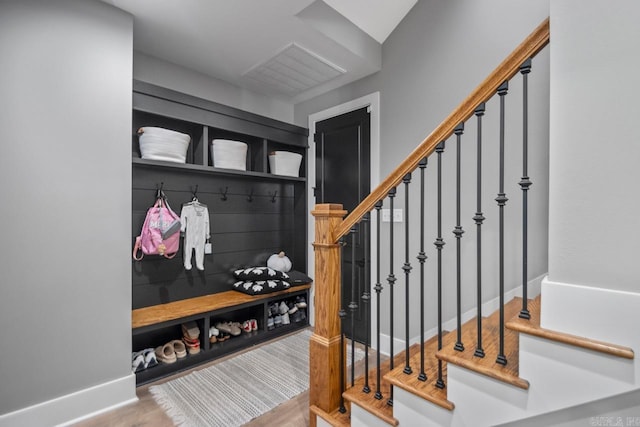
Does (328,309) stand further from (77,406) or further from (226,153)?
(226,153)

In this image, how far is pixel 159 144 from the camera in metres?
2.22

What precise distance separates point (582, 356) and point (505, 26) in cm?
200

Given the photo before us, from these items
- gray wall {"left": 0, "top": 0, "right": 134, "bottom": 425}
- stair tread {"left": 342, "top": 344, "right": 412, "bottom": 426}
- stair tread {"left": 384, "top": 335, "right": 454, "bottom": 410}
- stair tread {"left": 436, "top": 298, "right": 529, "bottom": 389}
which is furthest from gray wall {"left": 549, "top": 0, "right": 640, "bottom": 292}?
gray wall {"left": 0, "top": 0, "right": 134, "bottom": 425}

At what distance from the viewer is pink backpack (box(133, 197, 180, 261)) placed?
2.27 m

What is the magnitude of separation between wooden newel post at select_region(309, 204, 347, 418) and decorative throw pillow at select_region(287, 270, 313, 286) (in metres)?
1.47

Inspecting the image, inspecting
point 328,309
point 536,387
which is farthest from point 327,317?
point 536,387

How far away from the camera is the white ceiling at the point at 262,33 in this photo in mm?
1886

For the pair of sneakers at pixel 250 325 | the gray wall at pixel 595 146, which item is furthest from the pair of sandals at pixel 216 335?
the gray wall at pixel 595 146

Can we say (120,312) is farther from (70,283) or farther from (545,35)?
(545,35)

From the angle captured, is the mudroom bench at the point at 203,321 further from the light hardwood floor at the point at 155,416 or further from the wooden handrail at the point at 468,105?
the wooden handrail at the point at 468,105

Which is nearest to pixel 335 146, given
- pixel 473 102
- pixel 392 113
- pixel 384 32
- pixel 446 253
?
pixel 392 113

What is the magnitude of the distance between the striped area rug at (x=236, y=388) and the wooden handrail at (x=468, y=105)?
1.30 meters

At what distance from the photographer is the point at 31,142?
160 centimetres

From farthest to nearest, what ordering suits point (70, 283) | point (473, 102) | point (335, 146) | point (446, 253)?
point (335, 146)
point (446, 253)
point (70, 283)
point (473, 102)
